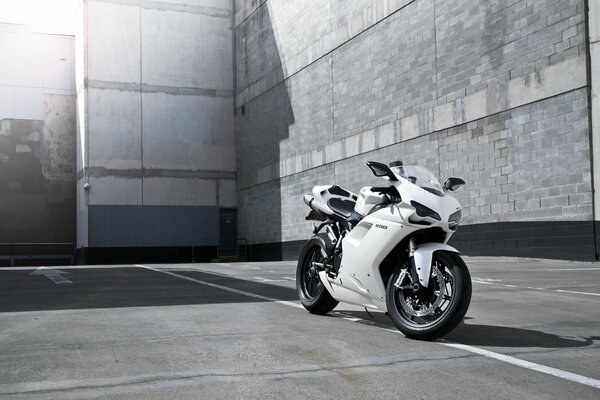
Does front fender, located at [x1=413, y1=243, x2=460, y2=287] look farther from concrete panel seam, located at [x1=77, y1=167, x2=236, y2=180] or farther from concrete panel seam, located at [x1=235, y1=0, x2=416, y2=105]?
concrete panel seam, located at [x1=77, y1=167, x2=236, y2=180]

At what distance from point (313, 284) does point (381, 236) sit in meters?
1.59

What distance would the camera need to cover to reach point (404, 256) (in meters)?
5.18

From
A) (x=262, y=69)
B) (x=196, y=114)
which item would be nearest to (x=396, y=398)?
(x=262, y=69)

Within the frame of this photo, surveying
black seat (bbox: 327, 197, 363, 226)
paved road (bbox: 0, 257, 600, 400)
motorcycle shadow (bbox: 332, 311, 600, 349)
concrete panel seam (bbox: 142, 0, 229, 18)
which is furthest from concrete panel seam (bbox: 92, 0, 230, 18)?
motorcycle shadow (bbox: 332, 311, 600, 349)

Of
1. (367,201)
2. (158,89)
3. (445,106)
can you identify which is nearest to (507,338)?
(367,201)

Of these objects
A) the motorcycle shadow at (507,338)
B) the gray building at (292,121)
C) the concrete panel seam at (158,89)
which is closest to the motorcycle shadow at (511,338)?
the motorcycle shadow at (507,338)

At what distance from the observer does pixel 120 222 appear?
104ft

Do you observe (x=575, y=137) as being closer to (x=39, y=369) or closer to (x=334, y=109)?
(x=334, y=109)

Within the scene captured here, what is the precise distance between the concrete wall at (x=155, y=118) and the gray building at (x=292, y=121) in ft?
0.24

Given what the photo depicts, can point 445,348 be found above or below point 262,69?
below

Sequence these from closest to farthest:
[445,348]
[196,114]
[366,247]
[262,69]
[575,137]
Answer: [445,348], [366,247], [575,137], [262,69], [196,114]

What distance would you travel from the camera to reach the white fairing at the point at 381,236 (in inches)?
194

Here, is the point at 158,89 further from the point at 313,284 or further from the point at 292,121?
the point at 313,284

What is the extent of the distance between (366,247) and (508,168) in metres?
13.0
